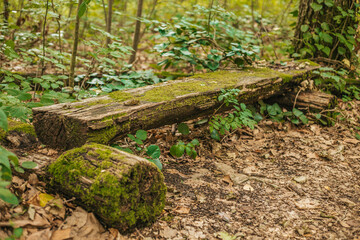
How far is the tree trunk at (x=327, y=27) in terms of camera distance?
16.3ft

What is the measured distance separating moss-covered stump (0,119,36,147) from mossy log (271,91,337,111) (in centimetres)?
362

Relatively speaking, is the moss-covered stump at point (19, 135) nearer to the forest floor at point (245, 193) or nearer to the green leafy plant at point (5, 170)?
the forest floor at point (245, 193)

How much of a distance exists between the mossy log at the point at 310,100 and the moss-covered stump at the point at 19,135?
362 cm

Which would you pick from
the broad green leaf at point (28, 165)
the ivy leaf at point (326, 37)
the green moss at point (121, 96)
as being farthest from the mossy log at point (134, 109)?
the ivy leaf at point (326, 37)

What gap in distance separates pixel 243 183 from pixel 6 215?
2165mm

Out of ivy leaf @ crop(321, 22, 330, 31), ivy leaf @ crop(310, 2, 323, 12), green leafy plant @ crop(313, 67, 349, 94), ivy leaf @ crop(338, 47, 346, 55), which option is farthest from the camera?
ivy leaf @ crop(338, 47, 346, 55)

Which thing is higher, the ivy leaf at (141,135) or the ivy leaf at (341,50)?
the ivy leaf at (341,50)

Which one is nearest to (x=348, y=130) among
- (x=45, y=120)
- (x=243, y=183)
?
(x=243, y=183)

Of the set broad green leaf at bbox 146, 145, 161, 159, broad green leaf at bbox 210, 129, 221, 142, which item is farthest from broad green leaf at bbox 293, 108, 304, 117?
broad green leaf at bbox 146, 145, 161, 159

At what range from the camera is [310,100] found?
4512mm

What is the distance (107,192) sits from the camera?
196 centimetres

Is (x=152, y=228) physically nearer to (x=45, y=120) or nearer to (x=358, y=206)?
(x=45, y=120)

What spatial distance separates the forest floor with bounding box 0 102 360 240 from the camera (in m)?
2.03

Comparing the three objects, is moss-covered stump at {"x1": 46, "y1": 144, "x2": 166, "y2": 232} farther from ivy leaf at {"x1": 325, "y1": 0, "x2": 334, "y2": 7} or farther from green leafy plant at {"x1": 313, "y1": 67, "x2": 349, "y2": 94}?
ivy leaf at {"x1": 325, "y1": 0, "x2": 334, "y2": 7}
